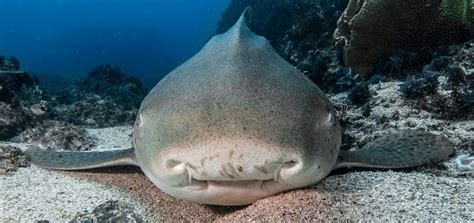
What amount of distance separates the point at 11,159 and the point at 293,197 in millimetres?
3789

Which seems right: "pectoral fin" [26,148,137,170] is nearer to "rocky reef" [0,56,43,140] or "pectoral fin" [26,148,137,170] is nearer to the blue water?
"rocky reef" [0,56,43,140]

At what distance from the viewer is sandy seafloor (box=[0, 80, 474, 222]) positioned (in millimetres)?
2904

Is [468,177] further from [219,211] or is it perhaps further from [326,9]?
[326,9]

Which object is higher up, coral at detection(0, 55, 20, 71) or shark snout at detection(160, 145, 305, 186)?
shark snout at detection(160, 145, 305, 186)

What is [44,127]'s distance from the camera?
764 cm

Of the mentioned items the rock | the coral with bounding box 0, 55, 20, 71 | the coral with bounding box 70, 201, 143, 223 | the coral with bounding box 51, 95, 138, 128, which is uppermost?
the coral with bounding box 70, 201, 143, 223

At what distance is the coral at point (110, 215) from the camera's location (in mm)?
3178

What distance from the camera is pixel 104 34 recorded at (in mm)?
71250

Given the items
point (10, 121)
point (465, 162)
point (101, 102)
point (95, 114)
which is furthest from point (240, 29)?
point (101, 102)

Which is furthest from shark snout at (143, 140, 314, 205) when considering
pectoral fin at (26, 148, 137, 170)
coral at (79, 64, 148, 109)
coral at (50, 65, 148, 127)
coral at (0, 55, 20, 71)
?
coral at (79, 64, 148, 109)

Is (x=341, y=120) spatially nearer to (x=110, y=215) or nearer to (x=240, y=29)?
(x=240, y=29)

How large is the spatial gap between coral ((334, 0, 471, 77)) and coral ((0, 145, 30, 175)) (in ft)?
18.9

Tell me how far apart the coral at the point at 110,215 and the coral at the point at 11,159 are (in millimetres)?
2072

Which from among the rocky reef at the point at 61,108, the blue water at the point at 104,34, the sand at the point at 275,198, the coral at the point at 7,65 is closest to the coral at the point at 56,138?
the rocky reef at the point at 61,108
